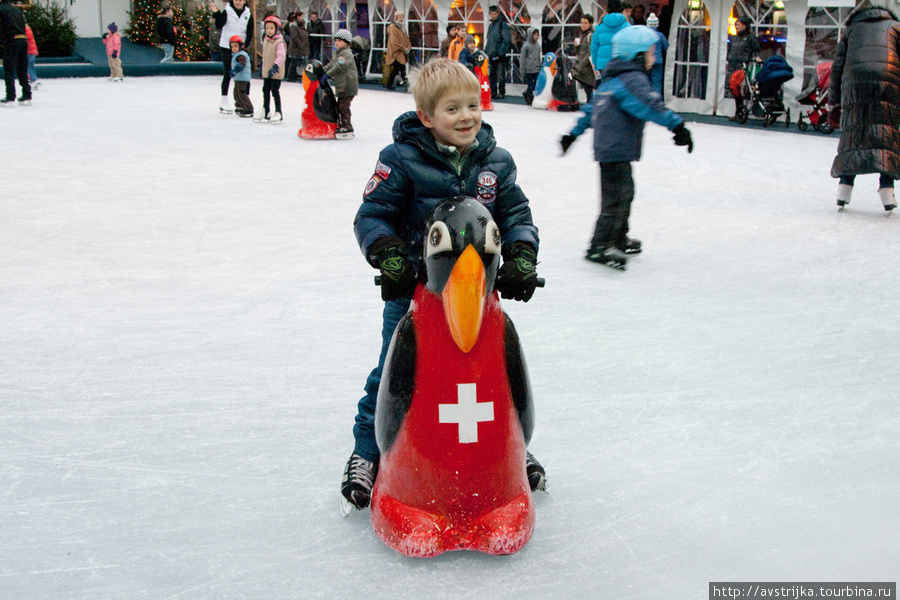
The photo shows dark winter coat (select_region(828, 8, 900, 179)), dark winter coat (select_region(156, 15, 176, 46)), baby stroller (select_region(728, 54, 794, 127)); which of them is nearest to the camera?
dark winter coat (select_region(828, 8, 900, 179))

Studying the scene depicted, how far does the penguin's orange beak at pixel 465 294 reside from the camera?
2.06 metres

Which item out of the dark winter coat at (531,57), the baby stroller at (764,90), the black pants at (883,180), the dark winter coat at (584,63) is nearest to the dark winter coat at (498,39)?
the dark winter coat at (531,57)

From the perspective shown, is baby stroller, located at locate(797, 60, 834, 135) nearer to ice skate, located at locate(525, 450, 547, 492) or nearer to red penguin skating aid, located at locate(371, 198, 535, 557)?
ice skate, located at locate(525, 450, 547, 492)

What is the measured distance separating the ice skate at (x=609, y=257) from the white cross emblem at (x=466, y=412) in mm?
3174

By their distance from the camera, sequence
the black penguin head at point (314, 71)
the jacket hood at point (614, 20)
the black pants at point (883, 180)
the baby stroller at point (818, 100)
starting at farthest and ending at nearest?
the baby stroller at point (818, 100) < the black penguin head at point (314, 71) < the jacket hood at point (614, 20) < the black pants at point (883, 180)

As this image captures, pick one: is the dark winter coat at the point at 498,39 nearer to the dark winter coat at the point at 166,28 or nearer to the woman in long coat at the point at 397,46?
the woman in long coat at the point at 397,46

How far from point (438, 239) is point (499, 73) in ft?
51.6

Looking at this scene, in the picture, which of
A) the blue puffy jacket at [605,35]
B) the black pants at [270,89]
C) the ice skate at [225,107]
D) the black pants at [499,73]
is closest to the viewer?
the blue puffy jacket at [605,35]

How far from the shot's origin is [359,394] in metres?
3.31

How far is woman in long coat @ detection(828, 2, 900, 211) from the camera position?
629 centimetres

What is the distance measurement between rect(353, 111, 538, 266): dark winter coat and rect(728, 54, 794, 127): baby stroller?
11.5 meters

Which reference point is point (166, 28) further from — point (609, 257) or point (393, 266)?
point (393, 266)

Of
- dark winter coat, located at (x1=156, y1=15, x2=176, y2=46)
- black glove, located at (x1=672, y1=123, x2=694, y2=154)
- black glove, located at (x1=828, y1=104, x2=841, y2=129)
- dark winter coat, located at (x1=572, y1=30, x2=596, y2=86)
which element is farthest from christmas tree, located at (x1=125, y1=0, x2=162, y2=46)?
black glove, located at (x1=672, y1=123, x2=694, y2=154)

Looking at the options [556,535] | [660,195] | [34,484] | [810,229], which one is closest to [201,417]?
[34,484]
